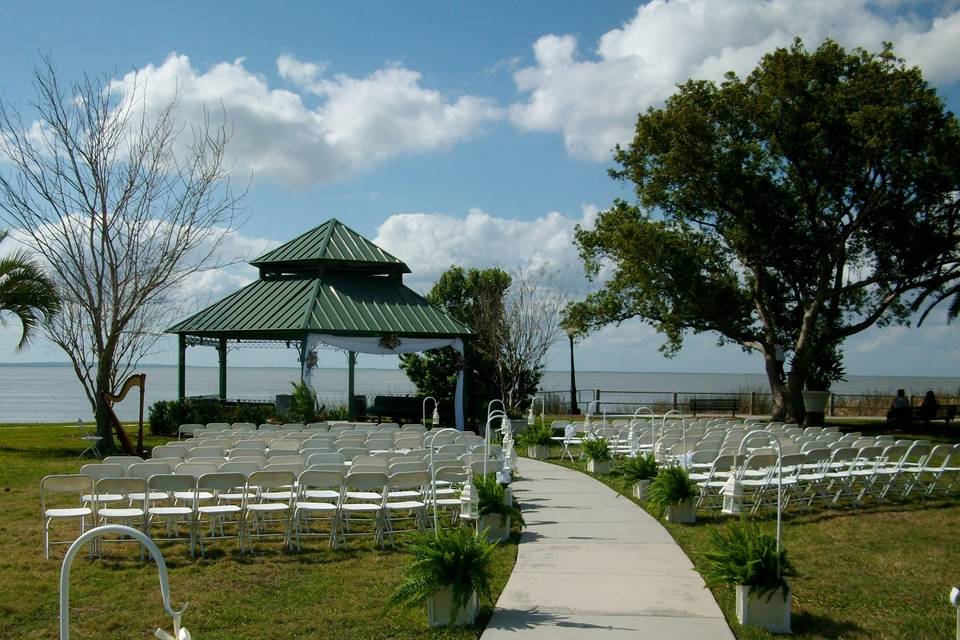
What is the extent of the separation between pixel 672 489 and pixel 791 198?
664 inches

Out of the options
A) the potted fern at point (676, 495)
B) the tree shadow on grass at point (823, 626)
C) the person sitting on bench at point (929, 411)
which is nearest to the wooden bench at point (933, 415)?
the person sitting on bench at point (929, 411)

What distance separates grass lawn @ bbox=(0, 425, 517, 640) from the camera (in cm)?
593

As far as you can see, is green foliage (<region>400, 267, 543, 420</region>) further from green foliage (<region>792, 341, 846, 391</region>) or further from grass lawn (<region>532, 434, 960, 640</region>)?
grass lawn (<region>532, 434, 960, 640</region>)

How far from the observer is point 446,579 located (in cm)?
589

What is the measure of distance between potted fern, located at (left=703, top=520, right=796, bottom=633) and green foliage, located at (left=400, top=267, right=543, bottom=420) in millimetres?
19918

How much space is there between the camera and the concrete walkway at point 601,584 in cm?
580

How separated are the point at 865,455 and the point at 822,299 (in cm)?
1326

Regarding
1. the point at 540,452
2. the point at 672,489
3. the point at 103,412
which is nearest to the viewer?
the point at 672,489

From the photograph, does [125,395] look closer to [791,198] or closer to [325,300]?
[325,300]

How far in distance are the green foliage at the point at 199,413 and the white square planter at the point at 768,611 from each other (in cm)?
1661

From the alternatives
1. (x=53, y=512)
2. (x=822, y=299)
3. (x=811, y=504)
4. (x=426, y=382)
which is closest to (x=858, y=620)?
(x=811, y=504)

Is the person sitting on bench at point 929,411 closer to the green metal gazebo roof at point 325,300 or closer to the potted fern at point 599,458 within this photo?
the green metal gazebo roof at point 325,300

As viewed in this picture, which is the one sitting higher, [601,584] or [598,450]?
[598,450]

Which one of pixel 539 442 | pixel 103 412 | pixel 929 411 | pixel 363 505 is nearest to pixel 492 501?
pixel 363 505
